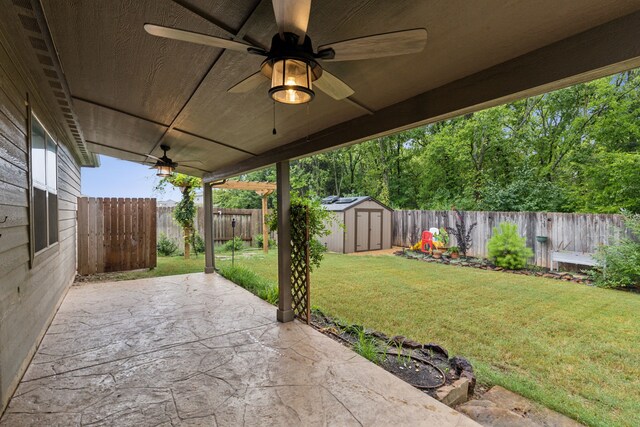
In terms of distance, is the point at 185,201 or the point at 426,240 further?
the point at 426,240

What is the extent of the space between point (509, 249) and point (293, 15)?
27.4 ft

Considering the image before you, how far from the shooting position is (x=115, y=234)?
23.6 ft

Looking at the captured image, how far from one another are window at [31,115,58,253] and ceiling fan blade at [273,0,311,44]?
3.05 meters

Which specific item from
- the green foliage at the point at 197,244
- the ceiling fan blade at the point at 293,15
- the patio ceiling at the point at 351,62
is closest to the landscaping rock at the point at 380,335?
the patio ceiling at the point at 351,62

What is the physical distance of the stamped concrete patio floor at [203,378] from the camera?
2105mm

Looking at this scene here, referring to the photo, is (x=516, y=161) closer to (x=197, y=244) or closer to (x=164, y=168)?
(x=197, y=244)

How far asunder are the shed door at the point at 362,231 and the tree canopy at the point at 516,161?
3683 millimetres

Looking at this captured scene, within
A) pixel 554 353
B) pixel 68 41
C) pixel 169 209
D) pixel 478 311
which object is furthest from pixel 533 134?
pixel 68 41

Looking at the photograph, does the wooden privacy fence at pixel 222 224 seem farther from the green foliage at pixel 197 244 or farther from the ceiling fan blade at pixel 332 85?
the ceiling fan blade at pixel 332 85

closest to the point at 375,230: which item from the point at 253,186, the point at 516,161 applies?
the point at 253,186

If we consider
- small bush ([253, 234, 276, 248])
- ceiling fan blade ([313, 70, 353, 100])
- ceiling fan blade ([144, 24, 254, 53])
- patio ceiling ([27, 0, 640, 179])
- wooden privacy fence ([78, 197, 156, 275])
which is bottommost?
small bush ([253, 234, 276, 248])

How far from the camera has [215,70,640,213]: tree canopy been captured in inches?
405

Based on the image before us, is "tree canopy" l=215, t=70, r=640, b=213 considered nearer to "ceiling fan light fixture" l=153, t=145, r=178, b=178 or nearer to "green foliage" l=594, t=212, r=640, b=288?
"green foliage" l=594, t=212, r=640, b=288

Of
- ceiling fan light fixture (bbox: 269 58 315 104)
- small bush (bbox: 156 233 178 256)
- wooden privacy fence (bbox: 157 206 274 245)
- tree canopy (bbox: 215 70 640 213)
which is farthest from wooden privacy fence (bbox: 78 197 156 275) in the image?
A: ceiling fan light fixture (bbox: 269 58 315 104)
